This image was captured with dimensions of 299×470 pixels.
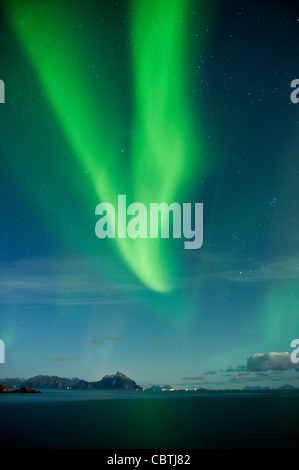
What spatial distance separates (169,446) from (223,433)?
461 centimetres

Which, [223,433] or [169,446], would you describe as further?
[223,433]

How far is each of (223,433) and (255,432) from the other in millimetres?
1751
